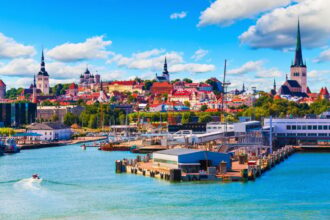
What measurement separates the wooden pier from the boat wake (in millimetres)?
4191

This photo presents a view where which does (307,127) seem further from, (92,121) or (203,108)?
(203,108)

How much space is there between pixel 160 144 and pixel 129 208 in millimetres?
25906

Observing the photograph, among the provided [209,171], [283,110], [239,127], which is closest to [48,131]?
[239,127]

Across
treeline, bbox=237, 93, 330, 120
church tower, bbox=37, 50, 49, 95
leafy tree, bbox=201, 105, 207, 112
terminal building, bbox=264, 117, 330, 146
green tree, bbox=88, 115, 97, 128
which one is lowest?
terminal building, bbox=264, 117, 330, 146

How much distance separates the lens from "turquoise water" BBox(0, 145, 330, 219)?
747 inches

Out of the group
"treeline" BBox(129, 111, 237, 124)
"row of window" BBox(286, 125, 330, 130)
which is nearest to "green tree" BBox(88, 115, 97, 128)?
"treeline" BBox(129, 111, 237, 124)

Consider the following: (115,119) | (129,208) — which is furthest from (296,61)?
(129,208)

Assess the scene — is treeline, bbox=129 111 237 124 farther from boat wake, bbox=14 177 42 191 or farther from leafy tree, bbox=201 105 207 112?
boat wake, bbox=14 177 42 191

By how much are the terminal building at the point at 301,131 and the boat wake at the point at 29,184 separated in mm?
21417

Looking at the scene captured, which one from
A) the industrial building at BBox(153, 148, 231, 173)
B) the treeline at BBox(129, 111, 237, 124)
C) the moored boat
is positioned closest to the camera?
the industrial building at BBox(153, 148, 231, 173)

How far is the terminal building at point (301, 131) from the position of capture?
44.7 m

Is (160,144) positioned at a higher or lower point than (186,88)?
lower

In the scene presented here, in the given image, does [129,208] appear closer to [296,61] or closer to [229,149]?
[229,149]

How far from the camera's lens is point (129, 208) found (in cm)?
1961
